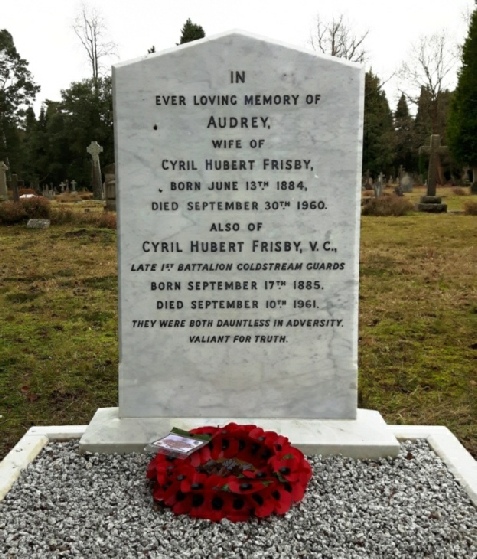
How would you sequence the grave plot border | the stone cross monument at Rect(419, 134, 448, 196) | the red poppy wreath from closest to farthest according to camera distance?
the red poppy wreath < the grave plot border < the stone cross monument at Rect(419, 134, 448, 196)

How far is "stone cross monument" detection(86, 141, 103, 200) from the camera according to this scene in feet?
78.1

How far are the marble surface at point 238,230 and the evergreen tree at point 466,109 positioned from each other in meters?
26.2

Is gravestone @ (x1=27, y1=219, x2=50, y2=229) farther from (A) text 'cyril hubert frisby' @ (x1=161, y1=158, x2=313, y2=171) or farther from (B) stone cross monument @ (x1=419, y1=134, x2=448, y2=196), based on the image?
(B) stone cross monument @ (x1=419, y1=134, x2=448, y2=196)

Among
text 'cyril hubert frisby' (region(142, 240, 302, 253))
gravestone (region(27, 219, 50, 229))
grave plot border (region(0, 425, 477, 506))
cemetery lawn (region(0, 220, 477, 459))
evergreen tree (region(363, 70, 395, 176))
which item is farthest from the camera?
evergreen tree (region(363, 70, 395, 176))

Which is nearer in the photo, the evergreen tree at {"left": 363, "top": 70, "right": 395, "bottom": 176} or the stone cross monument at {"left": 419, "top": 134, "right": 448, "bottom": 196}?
the stone cross monument at {"left": 419, "top": 134, "right": 448, "bottom": 196}

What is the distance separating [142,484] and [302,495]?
0.80m

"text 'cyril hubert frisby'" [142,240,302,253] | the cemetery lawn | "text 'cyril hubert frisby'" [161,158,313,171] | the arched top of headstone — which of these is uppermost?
the arched top of headstone

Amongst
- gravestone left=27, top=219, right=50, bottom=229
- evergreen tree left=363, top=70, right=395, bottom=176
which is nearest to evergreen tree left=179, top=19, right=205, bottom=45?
evergreen tree left=363, top=70, right=395, bottom=176

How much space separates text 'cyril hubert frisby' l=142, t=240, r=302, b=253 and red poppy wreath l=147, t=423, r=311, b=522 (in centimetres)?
98

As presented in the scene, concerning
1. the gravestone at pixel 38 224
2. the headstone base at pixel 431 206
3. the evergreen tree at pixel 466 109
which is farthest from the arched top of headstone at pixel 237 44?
the evergreen tree at pixel 466 109

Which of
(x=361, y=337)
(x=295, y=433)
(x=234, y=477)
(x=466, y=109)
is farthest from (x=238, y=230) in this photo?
(x=466, y=109)

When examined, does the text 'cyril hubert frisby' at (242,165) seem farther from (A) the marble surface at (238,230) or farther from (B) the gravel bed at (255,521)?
(B) the gravel bed at (255,521)

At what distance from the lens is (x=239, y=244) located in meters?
3.46

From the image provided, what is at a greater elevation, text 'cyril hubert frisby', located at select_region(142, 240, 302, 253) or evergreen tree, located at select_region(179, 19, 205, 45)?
evergreen tree, located at select_region(179, 19, 205, 45)
